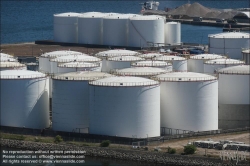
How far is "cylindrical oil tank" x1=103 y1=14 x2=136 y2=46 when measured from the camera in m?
59.9

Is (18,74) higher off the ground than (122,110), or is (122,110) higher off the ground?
(18,74)

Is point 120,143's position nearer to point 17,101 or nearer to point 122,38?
point 17,101

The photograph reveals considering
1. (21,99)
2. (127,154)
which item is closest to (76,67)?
(21,99)

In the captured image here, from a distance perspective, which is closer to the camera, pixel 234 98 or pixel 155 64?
pixel 234 98

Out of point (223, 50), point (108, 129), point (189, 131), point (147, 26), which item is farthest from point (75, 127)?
point (147, 26)

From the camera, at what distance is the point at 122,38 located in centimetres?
6022

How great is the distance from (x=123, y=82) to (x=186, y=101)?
2.95m

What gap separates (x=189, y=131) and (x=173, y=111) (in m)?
0.98

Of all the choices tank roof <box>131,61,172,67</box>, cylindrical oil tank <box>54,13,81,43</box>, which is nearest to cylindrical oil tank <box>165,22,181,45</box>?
cylindrical oil tank <box>54,13,81,43</box>

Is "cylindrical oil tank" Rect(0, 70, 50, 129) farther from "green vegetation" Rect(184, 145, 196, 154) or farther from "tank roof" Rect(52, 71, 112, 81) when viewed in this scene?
"green vegetation" Rect(184, 145, 196, 154)

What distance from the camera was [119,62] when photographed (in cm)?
4272

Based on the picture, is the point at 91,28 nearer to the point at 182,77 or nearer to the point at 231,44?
the point at 231,44

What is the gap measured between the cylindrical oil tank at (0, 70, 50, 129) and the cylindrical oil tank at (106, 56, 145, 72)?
6706 millimetres

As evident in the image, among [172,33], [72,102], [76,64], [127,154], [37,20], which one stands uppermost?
[37,20]
